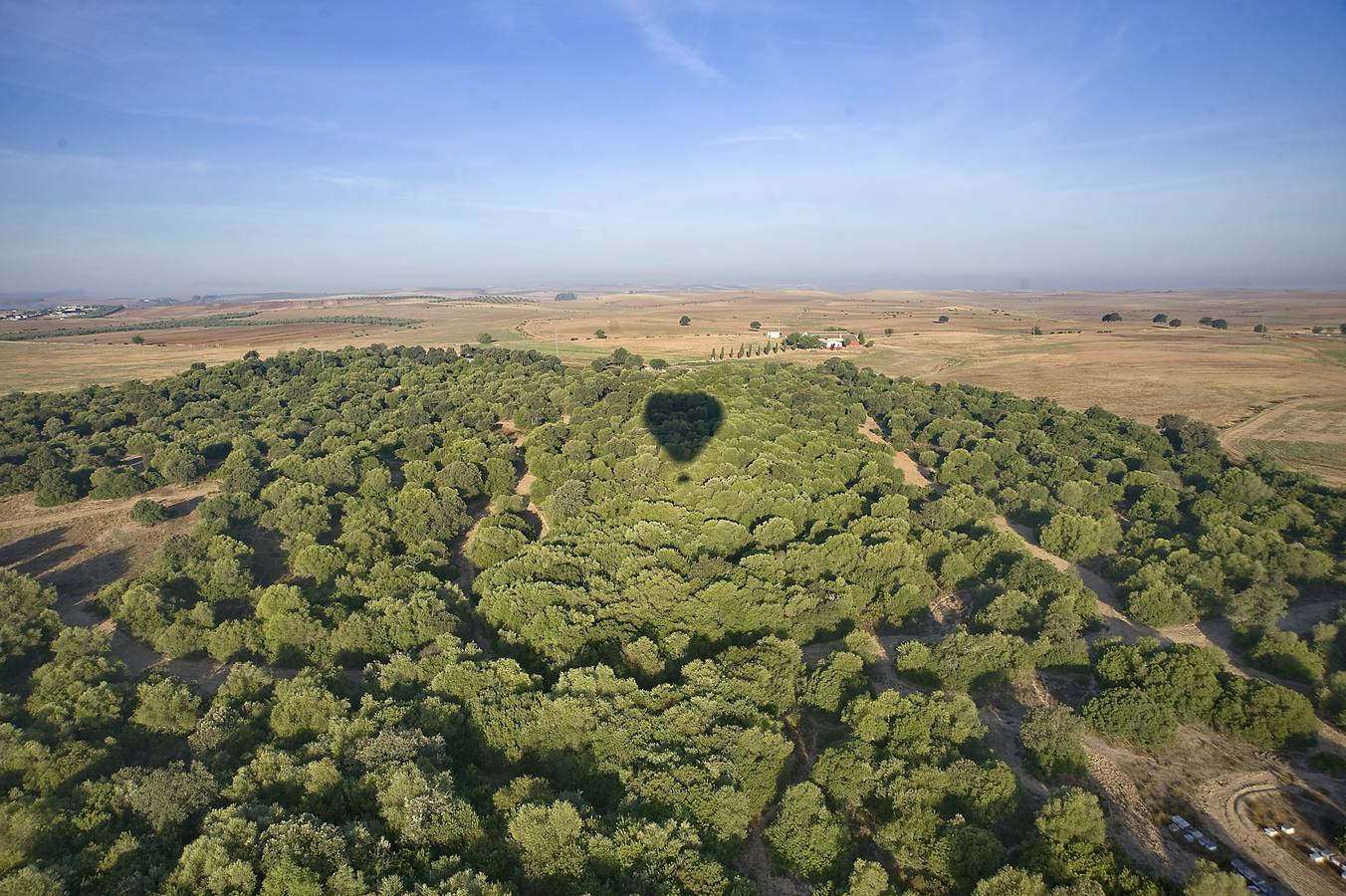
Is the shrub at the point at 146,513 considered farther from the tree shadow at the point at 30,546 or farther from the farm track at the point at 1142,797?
the farm track at the point at 1142,797

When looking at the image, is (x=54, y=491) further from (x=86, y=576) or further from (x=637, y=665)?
(x=637, y=665)

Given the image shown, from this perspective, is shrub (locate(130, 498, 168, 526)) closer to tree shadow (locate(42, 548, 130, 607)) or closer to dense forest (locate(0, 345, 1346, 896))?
dense forest (locate(0, 345, 1346, 896))

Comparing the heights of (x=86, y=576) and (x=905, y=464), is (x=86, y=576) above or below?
below

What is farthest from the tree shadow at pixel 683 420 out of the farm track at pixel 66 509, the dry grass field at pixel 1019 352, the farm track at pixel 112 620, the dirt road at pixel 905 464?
the dry grass field at pixel 1019 352

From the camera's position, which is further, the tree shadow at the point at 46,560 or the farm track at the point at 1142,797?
the tree shadow at the point at 46,560

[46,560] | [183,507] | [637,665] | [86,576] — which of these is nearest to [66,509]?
[183,507]

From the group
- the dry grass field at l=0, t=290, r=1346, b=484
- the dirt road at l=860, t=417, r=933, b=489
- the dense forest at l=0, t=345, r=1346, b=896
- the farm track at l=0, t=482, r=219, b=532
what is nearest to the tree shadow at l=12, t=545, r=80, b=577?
the dense forest at l=0, t=345, r=1346, b=896
